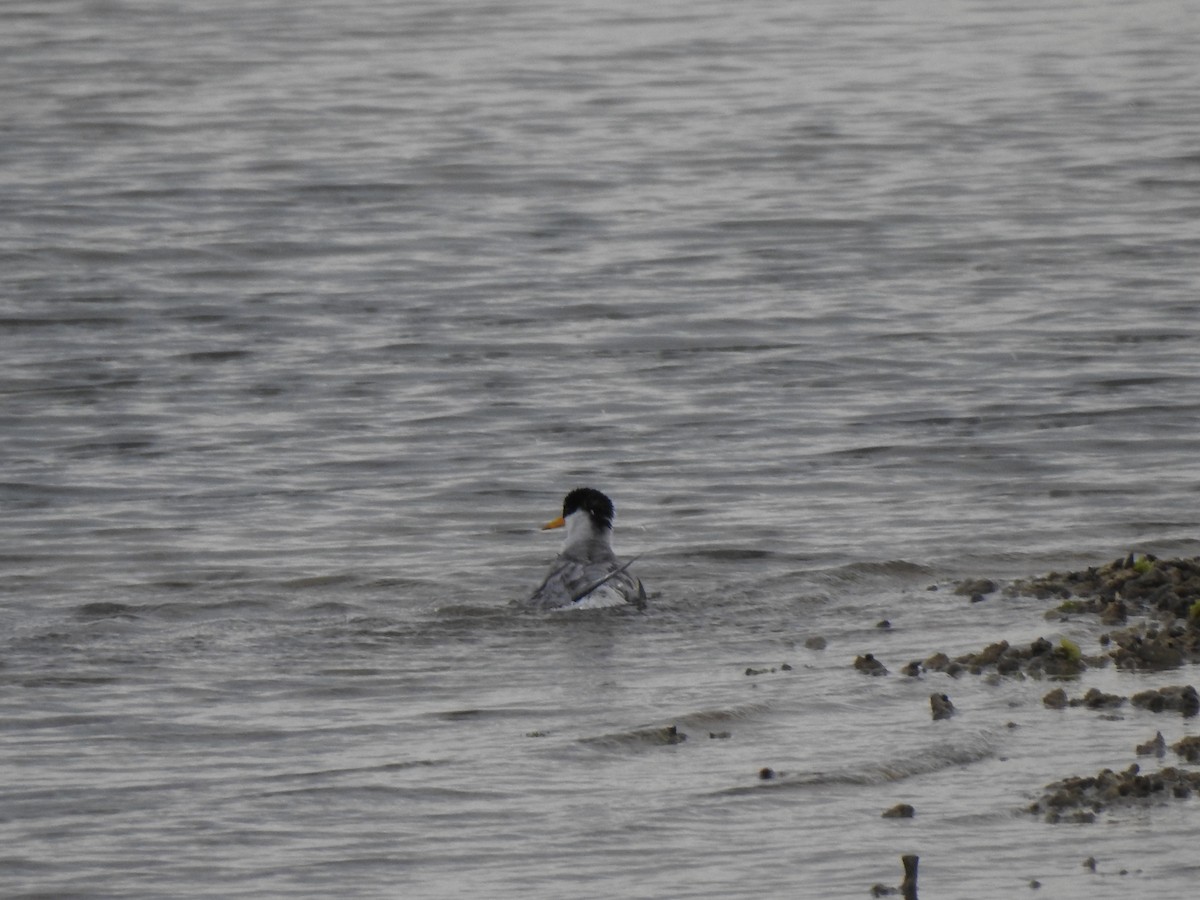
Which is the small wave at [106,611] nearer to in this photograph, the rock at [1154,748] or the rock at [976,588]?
the rock at [976,588]

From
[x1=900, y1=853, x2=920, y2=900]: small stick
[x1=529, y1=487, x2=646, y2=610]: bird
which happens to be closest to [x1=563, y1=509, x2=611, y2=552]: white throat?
[x1=529, y1=487, x2=646, y2=610]: bird

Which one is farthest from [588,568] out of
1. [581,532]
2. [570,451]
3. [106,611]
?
[570,451]

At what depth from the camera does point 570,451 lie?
15266 millimetres

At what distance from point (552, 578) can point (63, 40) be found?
26216 mm

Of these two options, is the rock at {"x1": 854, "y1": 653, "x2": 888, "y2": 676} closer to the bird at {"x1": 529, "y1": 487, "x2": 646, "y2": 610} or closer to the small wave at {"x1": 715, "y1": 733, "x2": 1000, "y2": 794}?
the small wave at {"x1": 715, "y1": 733, "x2": 1000, "y2": 794}

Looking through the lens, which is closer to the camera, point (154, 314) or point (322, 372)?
point (322, 372)

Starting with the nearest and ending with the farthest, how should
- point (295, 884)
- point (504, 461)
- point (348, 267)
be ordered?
point (295, 884)
point (504, 461)
point (348, 267)

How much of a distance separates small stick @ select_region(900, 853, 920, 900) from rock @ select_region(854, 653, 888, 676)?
2.72 meters

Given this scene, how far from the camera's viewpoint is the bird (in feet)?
37.0

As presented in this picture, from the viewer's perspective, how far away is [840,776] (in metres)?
8.30

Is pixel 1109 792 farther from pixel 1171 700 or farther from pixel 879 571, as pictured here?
pixel 879 571

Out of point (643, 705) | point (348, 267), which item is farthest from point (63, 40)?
point (643, 705)

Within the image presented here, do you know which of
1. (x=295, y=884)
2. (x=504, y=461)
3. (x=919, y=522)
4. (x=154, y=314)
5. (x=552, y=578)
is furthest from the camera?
(x=154, y=314)

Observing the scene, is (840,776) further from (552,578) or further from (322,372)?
(322,372)
